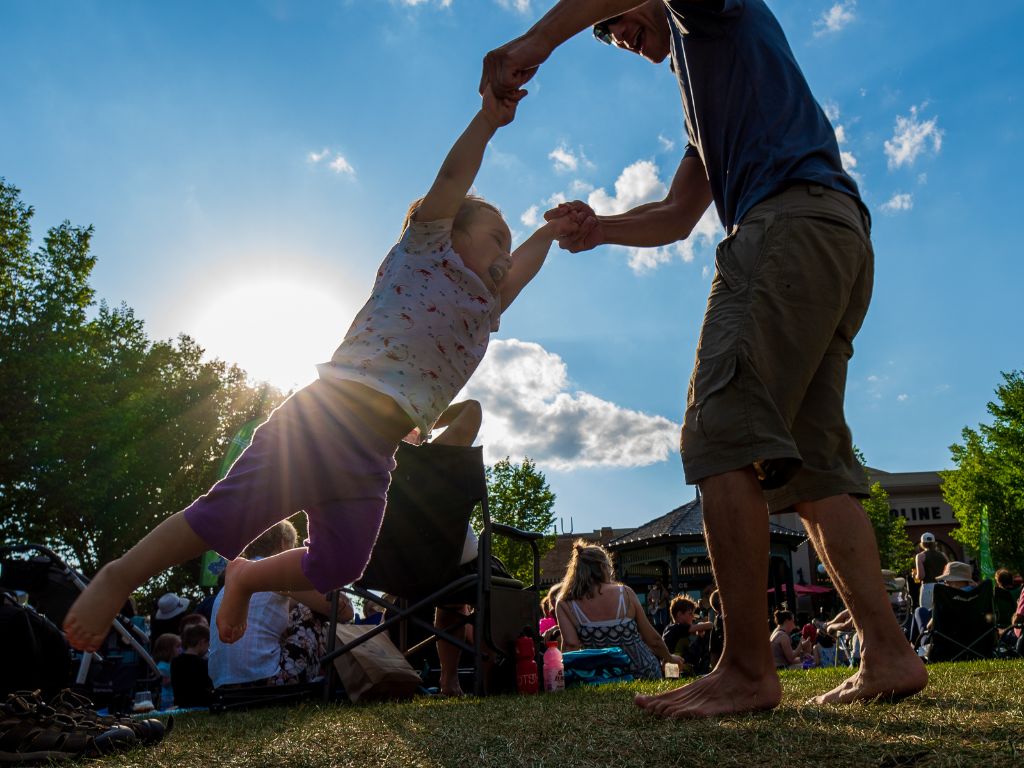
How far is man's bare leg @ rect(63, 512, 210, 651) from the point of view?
2520mm

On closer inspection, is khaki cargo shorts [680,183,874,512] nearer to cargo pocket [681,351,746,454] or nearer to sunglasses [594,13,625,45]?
cargo pocket [681,351,746,454]

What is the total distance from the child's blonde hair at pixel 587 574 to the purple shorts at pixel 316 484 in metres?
4.64

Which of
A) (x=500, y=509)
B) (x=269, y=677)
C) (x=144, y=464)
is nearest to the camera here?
(x=269, y=677)

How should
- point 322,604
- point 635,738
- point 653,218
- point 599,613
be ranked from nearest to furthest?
point 635,738, point 653,218, point 322,604, point 599,613

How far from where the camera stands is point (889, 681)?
8.60 feet

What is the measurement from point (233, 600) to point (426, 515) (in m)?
2.16

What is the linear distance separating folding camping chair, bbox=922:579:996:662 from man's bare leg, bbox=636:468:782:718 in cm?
838

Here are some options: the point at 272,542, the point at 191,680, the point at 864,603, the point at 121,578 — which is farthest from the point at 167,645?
the point at 864,603

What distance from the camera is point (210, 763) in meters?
2.01

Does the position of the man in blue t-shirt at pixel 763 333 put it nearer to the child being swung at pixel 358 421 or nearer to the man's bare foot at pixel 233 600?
the child being swung at pixel 358 421

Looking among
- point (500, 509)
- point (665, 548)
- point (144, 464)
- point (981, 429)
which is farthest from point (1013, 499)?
point (144, 464)

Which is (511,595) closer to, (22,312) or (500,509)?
(22,312)

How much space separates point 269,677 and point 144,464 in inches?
1048

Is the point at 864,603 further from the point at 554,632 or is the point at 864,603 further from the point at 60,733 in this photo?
the point at 554,632
